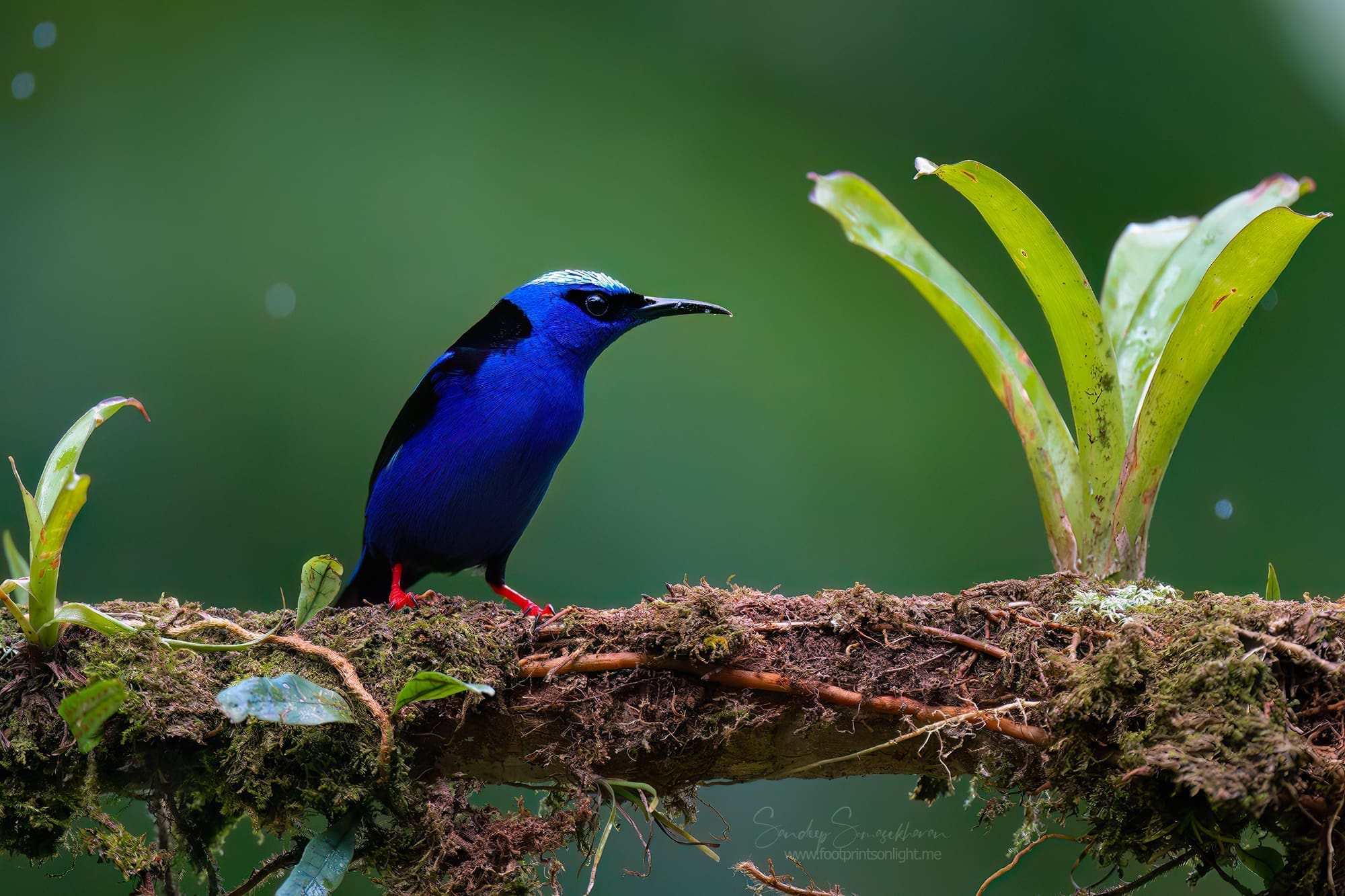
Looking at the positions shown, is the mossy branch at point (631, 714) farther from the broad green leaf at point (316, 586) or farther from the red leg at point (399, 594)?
the red leg at point (399, 594)

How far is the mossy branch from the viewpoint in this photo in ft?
4.97

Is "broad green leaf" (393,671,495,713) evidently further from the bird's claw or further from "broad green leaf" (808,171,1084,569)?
"broad green leaf" (808,171,1084,569)

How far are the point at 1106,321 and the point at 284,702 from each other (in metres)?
2.09

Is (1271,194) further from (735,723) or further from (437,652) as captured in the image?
(437,652)

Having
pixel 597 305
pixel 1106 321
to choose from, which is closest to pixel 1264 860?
pixel 1106 321

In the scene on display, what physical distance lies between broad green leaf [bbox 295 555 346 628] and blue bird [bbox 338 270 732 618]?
1.45 ft

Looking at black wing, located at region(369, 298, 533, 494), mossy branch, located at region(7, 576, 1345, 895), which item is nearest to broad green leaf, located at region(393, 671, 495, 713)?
mossy branch, located at region(7, 576, 1345, 895)

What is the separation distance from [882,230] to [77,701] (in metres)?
1.95

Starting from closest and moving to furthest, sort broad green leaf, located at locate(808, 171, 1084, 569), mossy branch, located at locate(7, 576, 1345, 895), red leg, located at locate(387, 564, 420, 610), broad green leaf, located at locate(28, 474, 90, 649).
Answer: mossy branch, located at locate(7, 576, 1345, 895), broad green leaf, located at locate(28, 474, 90, 649), red leg, located at locate(387, 564, 420, 610), broad green leaf, located at locate(808, 171, 1084, 569)

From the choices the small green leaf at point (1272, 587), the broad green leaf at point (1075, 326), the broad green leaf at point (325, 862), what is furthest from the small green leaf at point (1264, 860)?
the broad green leaf at point (325, 862)

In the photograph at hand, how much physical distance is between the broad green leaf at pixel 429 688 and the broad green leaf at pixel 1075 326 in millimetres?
1437

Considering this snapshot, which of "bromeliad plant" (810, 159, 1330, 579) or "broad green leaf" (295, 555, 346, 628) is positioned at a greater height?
"bromeliad plant" (810, 159, 1330, 579)

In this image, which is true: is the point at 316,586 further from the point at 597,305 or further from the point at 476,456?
the point at 597,305

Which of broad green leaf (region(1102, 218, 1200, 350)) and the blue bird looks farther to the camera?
broad green leaf (region(1102, 218, 1200, 350))
